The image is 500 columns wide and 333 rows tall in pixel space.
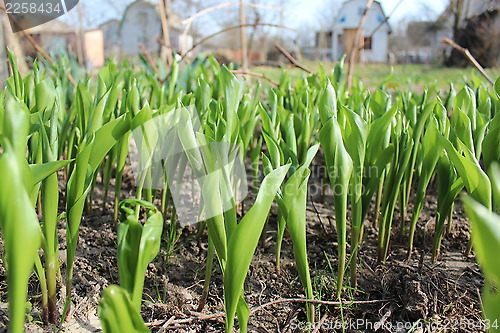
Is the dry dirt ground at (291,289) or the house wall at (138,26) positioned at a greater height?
the house wall at (138,26)

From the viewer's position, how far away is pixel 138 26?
32719 mm

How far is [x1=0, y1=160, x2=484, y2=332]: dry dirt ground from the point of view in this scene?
1.01 m

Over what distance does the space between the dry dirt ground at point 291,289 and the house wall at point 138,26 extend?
29133 mm

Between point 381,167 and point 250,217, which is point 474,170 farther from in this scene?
point 250,217

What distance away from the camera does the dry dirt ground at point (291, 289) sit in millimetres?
1013

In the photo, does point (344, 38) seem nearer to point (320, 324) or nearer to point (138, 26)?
point (138, 26)

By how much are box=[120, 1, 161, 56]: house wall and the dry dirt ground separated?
29133 millimetres

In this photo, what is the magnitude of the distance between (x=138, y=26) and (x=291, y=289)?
3424cm

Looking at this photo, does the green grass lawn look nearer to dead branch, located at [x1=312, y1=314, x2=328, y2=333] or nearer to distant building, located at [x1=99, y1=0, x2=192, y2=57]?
dead branch, located at [x1=312, y1=314, x2=328, y2=333]

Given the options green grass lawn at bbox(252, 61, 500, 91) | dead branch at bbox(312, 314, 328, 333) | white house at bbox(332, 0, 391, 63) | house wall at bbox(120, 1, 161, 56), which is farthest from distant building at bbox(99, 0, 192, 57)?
dead branch at bbox(312, 314, 328, 333)

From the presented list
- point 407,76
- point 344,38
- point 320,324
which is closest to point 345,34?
point 344,38

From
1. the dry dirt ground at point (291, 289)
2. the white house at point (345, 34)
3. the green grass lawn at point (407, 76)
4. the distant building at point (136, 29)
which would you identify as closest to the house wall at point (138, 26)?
the distant building at point (136, 29)

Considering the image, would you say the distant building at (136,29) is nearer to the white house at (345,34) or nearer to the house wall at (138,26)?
the house wall at (138,26)

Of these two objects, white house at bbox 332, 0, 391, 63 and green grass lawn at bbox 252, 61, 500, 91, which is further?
white house at bbox 332, 0, 391, 63
